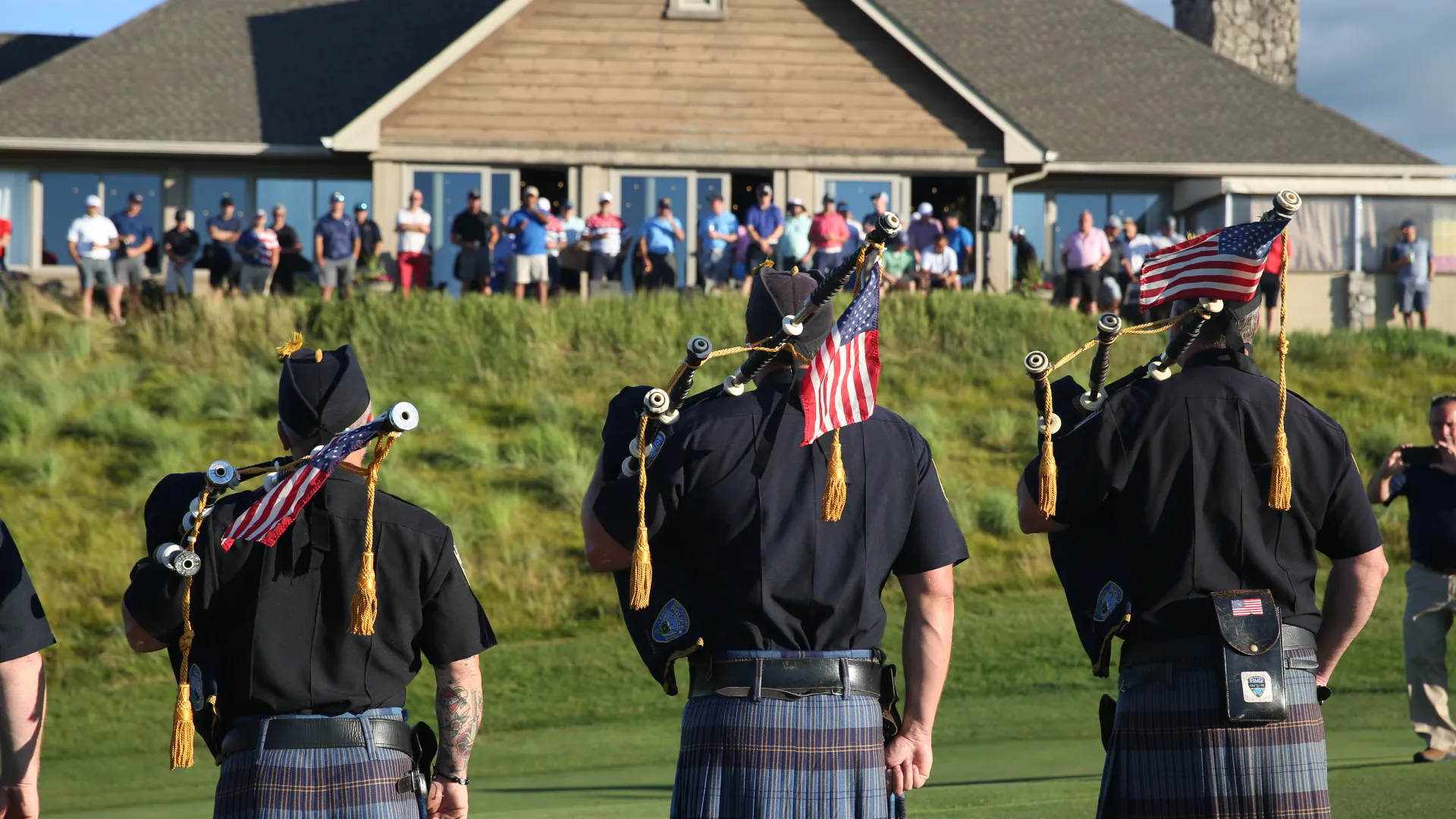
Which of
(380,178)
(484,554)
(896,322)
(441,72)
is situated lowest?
(484,554)

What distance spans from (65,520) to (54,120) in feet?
41.2

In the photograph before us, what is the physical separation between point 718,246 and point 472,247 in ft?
10.4

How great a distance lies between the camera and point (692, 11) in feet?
85.4

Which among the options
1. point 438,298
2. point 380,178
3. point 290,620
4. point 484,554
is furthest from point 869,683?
point 380,178

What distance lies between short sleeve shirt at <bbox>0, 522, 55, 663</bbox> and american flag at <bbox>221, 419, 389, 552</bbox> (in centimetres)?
64

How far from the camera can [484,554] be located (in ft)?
50.8

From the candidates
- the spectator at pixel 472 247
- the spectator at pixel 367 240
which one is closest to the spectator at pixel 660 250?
the spectator at pixel 472 247

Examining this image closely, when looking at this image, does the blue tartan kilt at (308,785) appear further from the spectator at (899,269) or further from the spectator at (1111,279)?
the spectator at (1111,279)

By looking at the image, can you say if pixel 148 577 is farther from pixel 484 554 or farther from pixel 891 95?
pixel 891 95

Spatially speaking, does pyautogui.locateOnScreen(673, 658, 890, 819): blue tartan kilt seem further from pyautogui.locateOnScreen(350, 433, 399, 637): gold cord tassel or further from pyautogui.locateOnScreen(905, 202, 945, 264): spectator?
pyautogui.locateOnScreen(905, 202, 945, 264): spectator

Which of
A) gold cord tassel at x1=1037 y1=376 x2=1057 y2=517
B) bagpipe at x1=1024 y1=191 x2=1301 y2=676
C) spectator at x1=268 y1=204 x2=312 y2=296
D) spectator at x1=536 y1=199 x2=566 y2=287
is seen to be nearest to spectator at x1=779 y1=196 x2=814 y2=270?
spectator at x1=536 y1=199 x2=566 y2=287

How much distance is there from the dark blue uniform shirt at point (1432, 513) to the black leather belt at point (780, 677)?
230 inches

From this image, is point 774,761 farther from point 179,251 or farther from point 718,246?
point 179,251

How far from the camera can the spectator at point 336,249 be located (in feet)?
68.7
